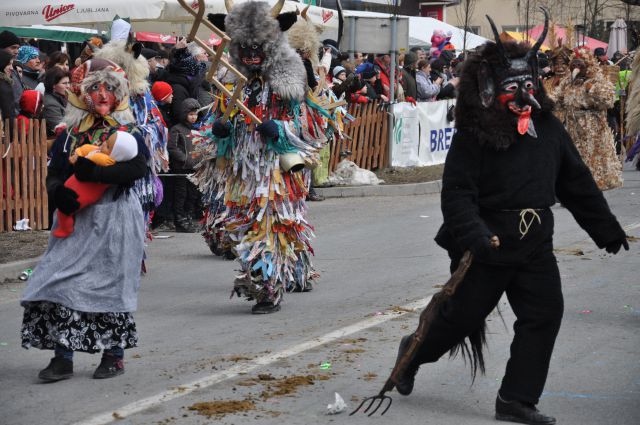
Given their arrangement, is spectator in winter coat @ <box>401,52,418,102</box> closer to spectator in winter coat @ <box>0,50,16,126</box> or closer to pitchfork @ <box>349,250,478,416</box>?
spectator in winter coat @ <box>0,50,16,126</box>

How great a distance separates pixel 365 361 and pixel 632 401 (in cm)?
162

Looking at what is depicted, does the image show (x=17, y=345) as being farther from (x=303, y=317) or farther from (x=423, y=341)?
(x=423, y=341)

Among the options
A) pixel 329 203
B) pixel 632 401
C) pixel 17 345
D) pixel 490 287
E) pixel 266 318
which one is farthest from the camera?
pixel 329 203

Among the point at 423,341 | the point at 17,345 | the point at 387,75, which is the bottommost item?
the point at 17,345

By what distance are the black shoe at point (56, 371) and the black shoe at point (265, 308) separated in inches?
87.6

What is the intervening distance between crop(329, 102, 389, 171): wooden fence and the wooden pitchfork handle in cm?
1203

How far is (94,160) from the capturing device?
20.9ft

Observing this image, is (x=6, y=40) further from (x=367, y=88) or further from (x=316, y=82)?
(x=367, y=88)

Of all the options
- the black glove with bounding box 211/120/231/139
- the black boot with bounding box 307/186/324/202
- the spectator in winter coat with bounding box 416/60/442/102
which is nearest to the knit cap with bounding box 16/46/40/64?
the black boot with bounding box 307/186/324/202

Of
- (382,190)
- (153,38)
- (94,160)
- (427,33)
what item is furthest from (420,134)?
(94,160)

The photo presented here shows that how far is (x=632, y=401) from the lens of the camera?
19.9 feet

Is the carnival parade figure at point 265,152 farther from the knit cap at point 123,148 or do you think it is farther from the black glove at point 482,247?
the black glove at point 482,247

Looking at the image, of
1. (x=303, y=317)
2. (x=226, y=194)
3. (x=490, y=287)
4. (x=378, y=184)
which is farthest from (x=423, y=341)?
(x=378, y=184)

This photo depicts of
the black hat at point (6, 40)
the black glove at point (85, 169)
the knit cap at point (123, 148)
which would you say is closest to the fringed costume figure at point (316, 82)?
the knit cap at point (123, 148)
